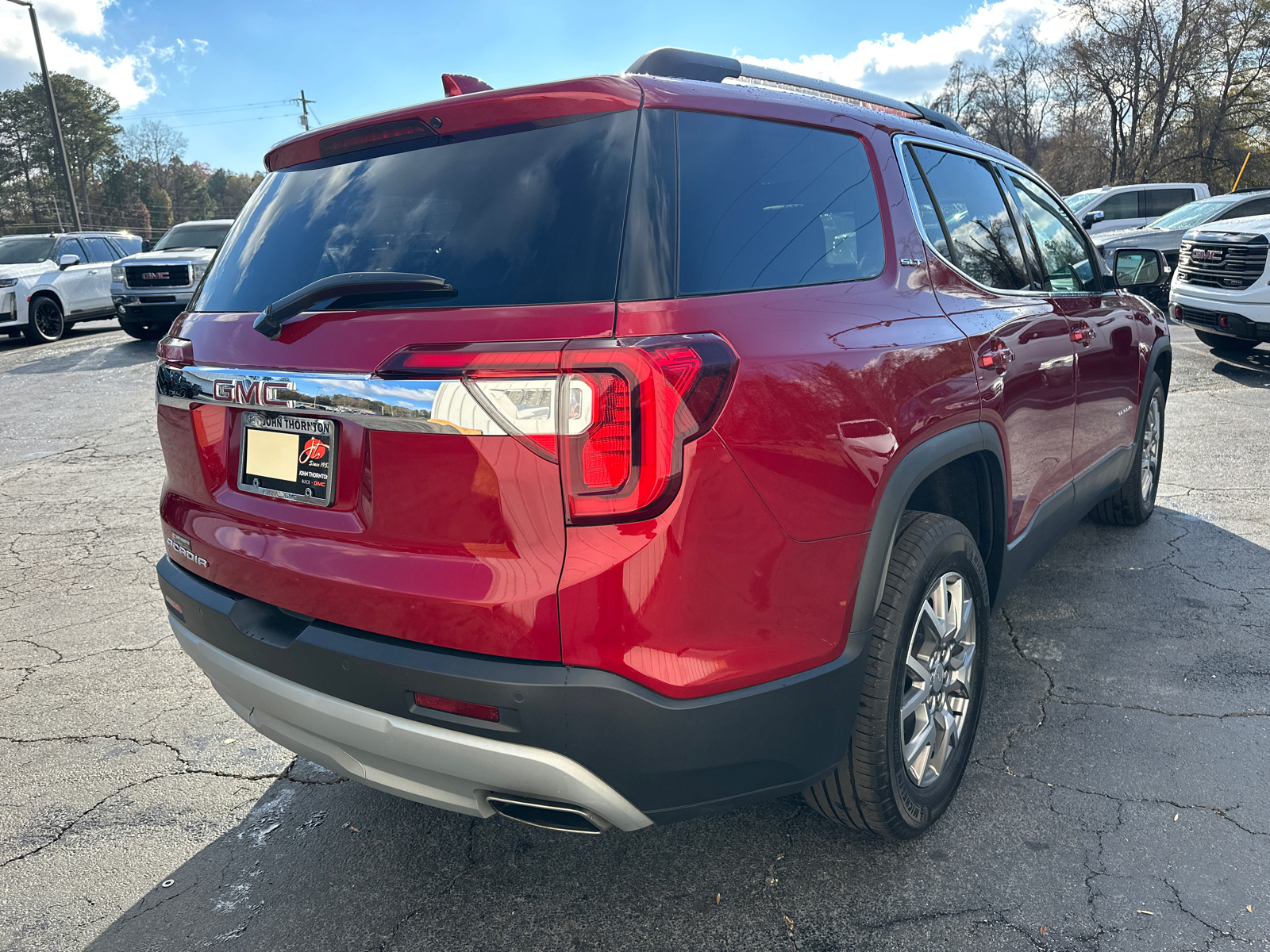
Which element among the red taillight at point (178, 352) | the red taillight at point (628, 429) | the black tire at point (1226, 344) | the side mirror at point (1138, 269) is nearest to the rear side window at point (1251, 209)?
the black tire at point (1226, 344)

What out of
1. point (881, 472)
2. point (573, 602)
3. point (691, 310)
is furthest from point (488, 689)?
point (881, 472)

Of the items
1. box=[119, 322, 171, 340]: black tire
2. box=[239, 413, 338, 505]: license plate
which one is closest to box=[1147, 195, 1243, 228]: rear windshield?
box=[239, 413, 338, 505]: license plate

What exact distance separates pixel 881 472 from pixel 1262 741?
5.95ft

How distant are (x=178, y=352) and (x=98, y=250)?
1672 cm

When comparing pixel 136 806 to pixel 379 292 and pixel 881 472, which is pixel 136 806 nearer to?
pixel 379 292

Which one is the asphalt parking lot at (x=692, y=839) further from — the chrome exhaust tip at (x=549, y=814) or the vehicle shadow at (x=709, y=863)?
the chrome exhaust tip at (x=549, y=814)

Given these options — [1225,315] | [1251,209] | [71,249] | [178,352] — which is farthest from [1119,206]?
[178,352]

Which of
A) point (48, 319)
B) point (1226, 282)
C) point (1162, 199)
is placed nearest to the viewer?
point (1226, 282)

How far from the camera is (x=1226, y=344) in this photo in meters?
10.9

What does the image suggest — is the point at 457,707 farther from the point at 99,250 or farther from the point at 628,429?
the point at 99,250

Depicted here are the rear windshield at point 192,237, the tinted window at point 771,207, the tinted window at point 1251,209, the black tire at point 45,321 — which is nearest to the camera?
the tinted window at point 771,207

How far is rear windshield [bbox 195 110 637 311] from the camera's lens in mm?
1729

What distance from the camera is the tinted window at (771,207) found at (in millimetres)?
1813

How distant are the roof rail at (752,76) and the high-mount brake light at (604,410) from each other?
848 mm
